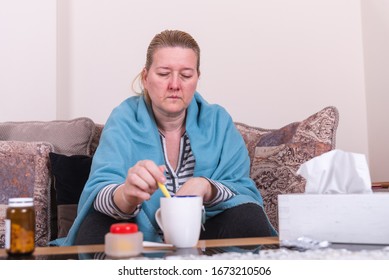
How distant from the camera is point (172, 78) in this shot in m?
1.30

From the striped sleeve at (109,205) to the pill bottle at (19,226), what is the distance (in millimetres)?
292

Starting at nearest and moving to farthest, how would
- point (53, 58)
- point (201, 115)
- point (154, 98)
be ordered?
point (154, 98) < point (201, 115) < point (53, 58)

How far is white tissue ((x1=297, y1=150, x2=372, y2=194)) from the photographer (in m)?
0.85

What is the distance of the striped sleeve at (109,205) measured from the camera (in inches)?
41.5

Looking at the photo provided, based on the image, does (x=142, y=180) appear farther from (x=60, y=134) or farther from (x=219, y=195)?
(x=60, y=134)

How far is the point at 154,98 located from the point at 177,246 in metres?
0.59

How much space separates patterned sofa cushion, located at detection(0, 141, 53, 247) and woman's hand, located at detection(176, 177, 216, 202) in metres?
0.80

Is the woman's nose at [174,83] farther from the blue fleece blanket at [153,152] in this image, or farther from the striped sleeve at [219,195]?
the striped sleeve at [219,195]

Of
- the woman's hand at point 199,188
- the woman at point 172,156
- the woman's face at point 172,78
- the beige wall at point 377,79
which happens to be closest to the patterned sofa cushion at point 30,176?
the woman at point 172,156

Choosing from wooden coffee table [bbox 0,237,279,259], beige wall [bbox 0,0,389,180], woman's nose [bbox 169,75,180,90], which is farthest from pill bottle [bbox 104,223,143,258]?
beige wall [bbox 0,0,389,180]

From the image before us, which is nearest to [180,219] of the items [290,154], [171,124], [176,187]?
[176,187]

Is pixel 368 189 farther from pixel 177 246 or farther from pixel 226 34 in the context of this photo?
pixel 226 34

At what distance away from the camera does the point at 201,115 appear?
1.46m
